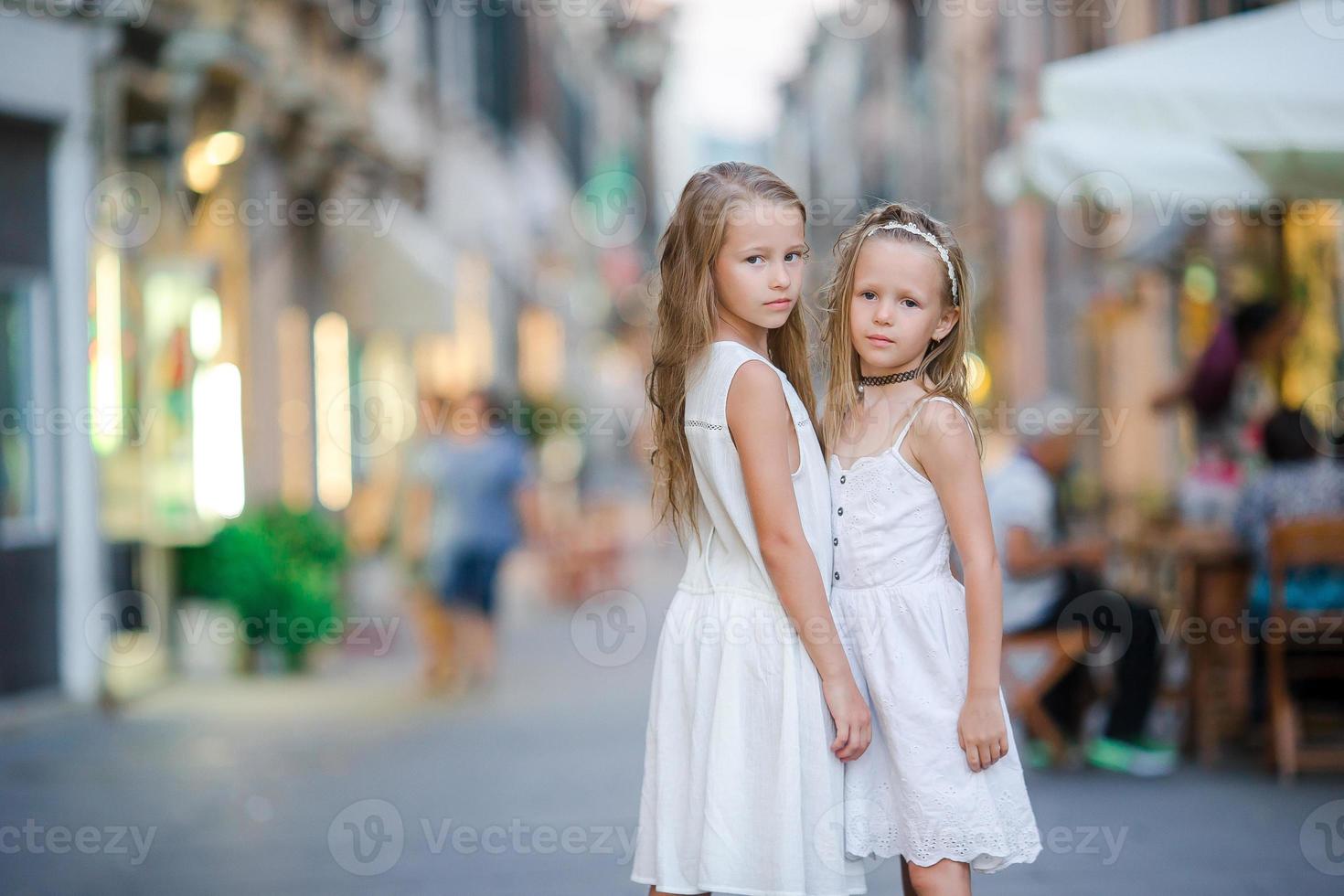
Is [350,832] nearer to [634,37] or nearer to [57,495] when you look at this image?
[57,495]

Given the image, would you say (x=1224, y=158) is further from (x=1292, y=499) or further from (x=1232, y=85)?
(x=1292, y=499)

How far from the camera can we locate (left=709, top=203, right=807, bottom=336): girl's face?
9.93 ft

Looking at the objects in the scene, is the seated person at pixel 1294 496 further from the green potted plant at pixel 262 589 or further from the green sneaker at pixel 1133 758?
the green potted plant at pixel 262 589

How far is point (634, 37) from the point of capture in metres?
65.2

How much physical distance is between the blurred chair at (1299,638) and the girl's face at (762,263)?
359cm

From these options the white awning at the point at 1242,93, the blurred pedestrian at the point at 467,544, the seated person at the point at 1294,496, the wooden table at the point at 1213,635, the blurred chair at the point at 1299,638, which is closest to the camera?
the white awning at the point at 1242,93

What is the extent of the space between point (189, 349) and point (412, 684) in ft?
10.7

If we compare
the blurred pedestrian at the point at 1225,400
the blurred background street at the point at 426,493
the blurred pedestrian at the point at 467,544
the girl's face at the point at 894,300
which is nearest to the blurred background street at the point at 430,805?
the blurred background street at the point at 426,493

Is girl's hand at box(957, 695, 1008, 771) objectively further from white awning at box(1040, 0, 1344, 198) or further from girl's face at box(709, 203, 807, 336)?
white awning at box(1040, 0, 1344, 198)

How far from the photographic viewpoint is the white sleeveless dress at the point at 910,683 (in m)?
2.96

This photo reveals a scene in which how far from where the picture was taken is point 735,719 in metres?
3.01

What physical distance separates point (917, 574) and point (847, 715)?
0.32 metres

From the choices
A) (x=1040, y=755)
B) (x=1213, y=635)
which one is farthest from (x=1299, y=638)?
(x=1040, y=755)

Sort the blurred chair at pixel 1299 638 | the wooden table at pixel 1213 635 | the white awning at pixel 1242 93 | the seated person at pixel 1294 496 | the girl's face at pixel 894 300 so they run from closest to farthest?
1. the girl's face at pixel 894 300
2. the white awning at pixel 1242 93
3. the blurred chair at pixel 1299 638
4. the seated person at pixel 1294 496
5. the wooden table at pixel 1213 635
